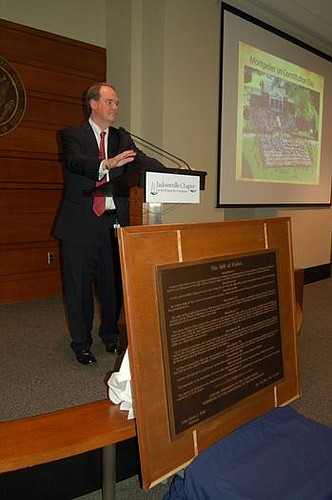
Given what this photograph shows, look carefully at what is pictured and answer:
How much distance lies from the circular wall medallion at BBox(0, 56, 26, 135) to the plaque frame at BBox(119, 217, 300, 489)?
10.1ft

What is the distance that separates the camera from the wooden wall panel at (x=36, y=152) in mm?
3566

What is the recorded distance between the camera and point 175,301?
37.2 inches

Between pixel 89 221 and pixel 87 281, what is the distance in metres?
0.36

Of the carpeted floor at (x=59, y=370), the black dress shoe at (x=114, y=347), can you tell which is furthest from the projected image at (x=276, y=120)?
the black dress shoe at (x=114, y=347)

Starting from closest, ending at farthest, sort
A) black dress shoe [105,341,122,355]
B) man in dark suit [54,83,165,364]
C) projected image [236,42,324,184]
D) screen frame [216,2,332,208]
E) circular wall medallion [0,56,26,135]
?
man in dark suit [54,83,165,364], black dress shoe [105,341,122,355], circular wall medallion [0,56,26,135], screen frame [216,2,332,208], projected image [236,42,324,184]

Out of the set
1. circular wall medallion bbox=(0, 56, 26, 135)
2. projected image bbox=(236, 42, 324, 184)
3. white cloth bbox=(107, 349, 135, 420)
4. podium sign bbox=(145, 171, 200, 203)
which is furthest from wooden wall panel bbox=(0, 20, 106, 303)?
white cloth bbox=(107, 349, 135, 420)

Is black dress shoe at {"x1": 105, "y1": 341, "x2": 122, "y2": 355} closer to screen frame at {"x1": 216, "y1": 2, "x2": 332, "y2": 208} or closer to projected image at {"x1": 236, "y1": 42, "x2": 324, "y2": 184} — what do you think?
screen frame at {"x1": 216, "y1": 2, "x2": 332, "y2": 208}

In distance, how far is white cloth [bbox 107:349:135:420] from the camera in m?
0.98

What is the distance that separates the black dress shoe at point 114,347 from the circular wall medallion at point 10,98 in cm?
221

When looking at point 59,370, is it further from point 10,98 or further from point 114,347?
point 10,98

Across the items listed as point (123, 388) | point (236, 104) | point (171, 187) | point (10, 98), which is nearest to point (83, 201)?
point (171, 187)

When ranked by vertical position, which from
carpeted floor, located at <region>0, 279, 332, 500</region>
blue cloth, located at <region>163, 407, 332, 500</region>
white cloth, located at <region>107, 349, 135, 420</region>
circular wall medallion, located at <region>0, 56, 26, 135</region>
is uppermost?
circular wall medallion, located at <region>0, 56, 26, 135</region>

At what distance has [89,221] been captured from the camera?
2201mm

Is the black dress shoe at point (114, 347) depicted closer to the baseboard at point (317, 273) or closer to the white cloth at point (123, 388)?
the white cloth at point (123, 388)
